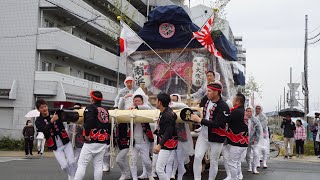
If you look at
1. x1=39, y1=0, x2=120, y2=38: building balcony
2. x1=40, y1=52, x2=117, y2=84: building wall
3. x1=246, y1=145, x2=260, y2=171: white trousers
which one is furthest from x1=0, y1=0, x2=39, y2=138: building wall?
x1=246, y1=145, x2=260, y2=171: white trousers

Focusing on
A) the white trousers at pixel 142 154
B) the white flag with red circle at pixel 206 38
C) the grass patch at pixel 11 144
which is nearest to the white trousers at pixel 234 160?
the white trousers at pixel 142 154

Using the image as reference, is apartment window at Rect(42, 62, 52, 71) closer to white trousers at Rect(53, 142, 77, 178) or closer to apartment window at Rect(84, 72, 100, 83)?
apartment window at Rect(84, 72, 100, 83)

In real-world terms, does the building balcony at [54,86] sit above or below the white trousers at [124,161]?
above

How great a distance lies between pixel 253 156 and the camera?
1270 centimetres

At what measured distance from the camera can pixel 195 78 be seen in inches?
474

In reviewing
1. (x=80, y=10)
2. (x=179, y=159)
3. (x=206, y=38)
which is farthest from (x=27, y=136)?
(x=179, y=159)

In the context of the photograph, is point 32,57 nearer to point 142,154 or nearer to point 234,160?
point 142,154

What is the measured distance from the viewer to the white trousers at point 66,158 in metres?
8.46

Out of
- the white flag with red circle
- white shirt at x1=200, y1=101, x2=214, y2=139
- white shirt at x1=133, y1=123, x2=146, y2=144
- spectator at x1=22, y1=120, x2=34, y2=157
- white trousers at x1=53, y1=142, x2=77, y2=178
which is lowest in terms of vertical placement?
spectator at x1=22, y1=120, x2=34, y2=157

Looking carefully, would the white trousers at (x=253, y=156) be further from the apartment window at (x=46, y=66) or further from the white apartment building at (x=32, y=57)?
the apartment window at (x=46, y=66)

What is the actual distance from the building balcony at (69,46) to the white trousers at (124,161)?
15478mm

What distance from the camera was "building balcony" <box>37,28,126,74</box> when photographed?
26.2m

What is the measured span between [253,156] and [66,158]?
615cm

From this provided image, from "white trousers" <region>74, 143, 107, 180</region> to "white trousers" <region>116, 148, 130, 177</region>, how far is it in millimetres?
1808
